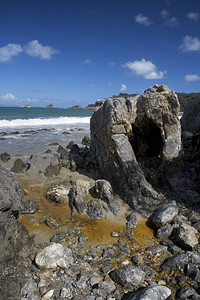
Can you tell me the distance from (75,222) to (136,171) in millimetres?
2745

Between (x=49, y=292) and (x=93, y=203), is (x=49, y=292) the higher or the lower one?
the lower one

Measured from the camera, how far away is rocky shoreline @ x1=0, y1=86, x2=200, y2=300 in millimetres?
4309

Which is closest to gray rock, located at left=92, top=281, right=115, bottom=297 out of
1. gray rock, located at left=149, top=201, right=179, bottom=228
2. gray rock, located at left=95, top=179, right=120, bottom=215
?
gray rock, located at left=149, top=201, right=179, bottom=228

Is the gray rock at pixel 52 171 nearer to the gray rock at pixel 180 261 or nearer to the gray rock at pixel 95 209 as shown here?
the gray rock at pixel 95 209

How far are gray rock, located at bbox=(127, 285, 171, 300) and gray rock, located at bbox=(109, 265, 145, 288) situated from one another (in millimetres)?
407

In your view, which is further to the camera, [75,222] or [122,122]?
[122,122]

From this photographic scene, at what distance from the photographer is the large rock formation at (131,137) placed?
7605 mm

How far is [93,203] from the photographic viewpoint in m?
7.18

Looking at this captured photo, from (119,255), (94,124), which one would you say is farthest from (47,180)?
(119,255)

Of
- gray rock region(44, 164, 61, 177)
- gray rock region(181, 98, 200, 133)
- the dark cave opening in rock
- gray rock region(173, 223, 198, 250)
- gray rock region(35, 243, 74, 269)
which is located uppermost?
gray rock region(181, 98, 200, 133)

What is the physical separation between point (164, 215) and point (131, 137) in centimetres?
385

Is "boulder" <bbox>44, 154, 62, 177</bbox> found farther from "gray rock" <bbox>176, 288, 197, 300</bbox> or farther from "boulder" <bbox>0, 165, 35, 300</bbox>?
"gray rock" <bbox>176, 288, 197, 300</bbox>

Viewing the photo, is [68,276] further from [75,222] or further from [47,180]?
[47,180]

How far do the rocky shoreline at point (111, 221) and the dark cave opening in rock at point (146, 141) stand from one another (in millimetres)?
61
